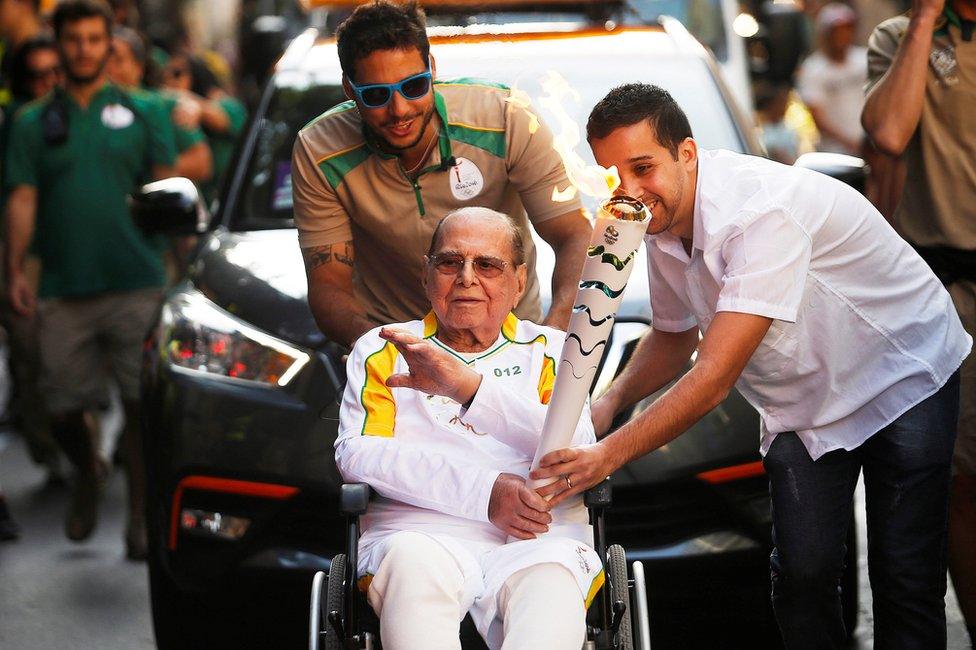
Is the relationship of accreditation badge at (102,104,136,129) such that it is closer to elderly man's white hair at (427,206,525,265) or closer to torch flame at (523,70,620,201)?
torch flame at (523,70,620,201)

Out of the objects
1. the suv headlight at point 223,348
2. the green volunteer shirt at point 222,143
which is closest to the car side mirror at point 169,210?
the suv headlight at point 223,348

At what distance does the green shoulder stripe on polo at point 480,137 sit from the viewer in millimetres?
4684

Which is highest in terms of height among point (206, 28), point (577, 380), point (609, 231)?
point (609, 231)

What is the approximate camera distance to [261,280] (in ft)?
17.8

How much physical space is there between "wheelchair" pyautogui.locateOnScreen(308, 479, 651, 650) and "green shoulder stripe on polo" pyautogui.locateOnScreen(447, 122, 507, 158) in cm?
125

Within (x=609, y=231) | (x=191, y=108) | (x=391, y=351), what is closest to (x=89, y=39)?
(x=191, y=108)

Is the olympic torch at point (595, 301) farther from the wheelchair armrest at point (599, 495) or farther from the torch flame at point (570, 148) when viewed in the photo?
the wheelchair armrest at point (599, 495)

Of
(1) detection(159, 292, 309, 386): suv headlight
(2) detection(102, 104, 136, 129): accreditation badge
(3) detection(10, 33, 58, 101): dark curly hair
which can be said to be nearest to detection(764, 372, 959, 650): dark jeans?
(1) detection(159, 292, 309, 386): suv headlight

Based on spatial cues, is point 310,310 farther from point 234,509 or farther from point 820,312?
point 820,312

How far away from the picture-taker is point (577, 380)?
142 inches

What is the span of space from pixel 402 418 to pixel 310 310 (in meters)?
1.03

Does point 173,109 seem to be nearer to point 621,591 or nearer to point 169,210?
point 169,210

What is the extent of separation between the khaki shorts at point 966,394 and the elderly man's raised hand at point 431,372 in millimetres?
1698

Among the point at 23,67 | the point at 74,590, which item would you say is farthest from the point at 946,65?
the point at 23,67
